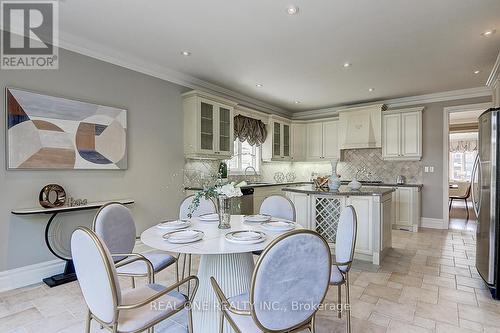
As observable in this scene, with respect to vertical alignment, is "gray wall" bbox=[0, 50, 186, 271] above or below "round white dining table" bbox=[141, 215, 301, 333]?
above

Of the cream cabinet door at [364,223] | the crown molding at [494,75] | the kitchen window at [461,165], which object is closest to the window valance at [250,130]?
the cream cabinet door at [364,223]

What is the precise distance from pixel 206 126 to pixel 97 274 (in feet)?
11.1

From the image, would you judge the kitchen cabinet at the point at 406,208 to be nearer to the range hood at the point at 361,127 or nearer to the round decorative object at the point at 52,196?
the range hood at the point at 361,127

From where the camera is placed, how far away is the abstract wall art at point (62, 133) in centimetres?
273

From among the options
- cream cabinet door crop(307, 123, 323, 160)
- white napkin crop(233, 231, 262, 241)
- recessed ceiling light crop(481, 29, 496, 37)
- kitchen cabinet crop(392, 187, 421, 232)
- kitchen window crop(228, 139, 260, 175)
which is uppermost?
recessed ceiling light crop(481, 29, 496, 37)

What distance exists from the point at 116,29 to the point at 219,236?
8.36 feet

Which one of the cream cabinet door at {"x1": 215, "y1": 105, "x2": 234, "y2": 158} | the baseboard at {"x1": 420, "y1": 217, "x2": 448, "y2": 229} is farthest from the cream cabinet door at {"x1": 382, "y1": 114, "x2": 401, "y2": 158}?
the cream cabinet door at {"x1": 215, "y1": 105, "x2": 234, "y2": 158}

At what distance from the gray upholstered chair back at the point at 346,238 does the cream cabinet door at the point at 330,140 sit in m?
4.73

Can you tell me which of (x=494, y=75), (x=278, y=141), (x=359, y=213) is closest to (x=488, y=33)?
(x=494, y=75)

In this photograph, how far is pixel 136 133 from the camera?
380 centimetres

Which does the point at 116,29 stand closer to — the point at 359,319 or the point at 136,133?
the point at 136,133

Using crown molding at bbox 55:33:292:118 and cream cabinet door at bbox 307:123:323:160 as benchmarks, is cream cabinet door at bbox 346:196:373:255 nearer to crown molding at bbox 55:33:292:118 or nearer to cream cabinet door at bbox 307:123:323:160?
crown molding at bbox 55:33:292:118

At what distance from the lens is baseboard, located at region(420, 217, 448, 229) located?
5.34m

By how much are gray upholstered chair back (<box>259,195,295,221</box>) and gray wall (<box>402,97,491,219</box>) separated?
4.21m
